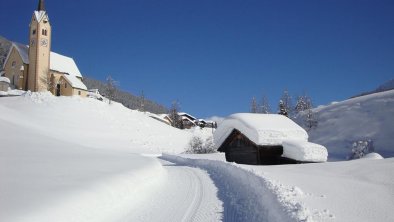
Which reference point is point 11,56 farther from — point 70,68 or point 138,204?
point 138,204

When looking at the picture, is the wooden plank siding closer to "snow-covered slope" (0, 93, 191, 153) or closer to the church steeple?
"snow-covered slope" (0, 93, 191, 153)

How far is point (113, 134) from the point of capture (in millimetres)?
61062

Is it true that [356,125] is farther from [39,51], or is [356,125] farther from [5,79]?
[5,79]

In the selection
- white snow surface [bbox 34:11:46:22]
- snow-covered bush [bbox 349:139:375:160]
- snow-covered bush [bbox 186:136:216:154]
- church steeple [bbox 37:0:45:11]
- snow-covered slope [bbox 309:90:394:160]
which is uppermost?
church steeple [bbox 37:0:45:11]

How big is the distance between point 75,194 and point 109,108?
66310 millimetres

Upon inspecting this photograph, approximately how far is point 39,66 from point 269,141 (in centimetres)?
5916

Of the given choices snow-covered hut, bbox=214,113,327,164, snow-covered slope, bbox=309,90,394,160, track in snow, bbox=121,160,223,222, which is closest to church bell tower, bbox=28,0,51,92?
snow-covered hut, bbox=214,113,327,164

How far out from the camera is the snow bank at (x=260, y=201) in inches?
307

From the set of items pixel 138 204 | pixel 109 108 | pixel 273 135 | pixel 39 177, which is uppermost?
pixel 109 108

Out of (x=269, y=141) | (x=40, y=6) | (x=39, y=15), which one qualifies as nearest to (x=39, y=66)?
(x=39, y=15)

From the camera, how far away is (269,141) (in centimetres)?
2733

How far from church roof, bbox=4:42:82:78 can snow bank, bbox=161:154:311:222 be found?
2740 inches

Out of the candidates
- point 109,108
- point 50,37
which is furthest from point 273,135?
point 50,37

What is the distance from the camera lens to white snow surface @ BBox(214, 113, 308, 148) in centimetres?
2739
